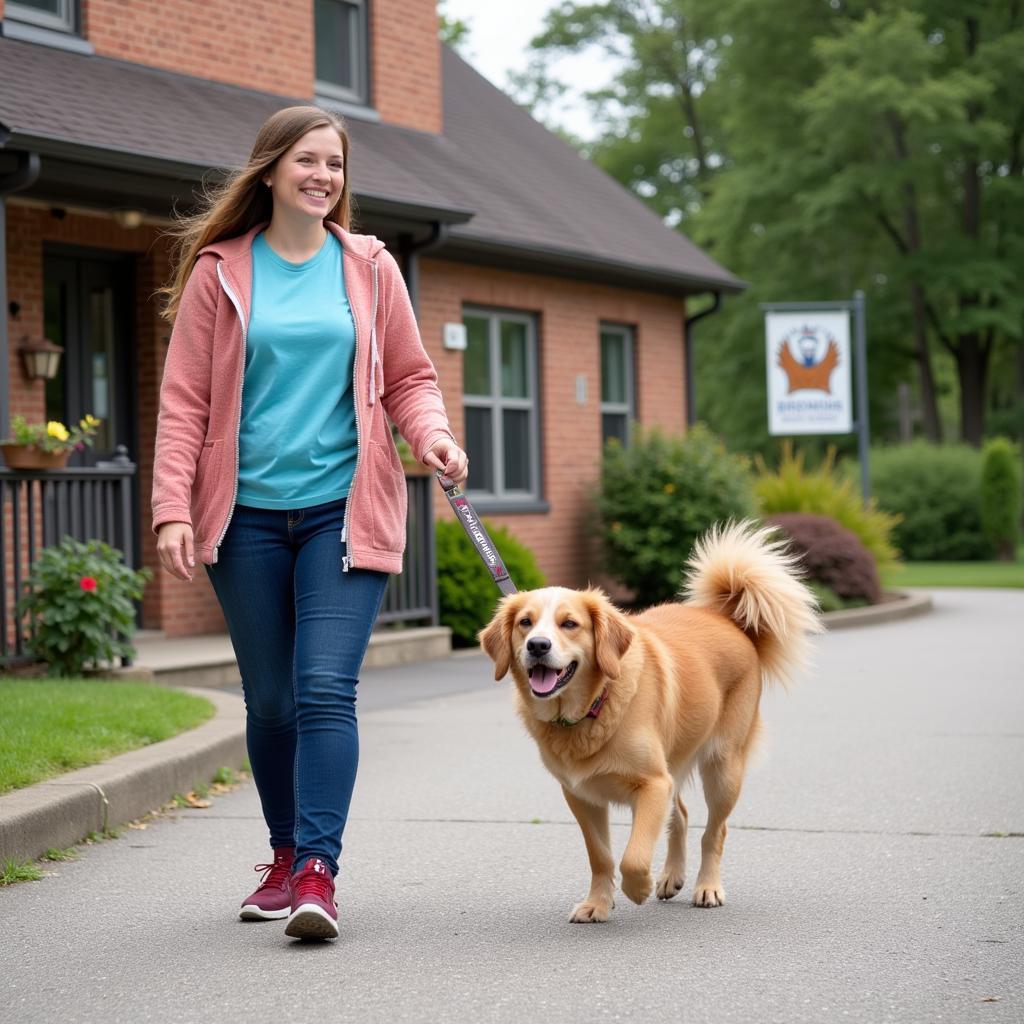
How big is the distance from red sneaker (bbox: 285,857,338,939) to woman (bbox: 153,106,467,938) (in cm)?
2

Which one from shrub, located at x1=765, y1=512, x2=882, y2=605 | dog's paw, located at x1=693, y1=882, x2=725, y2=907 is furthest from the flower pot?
shrub, located at x1=765, y1=512, x2=882, y2=605

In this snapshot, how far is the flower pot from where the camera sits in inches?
375

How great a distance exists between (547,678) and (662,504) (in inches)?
452

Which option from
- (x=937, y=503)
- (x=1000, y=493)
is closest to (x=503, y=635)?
(x=1000, y=493)

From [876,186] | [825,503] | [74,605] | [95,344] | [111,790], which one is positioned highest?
[876,186]

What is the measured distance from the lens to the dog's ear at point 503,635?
473 centimetres

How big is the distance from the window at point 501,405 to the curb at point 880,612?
3294 mm

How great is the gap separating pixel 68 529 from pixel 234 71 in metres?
5.29

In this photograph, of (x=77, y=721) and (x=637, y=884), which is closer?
(x=637, y=884)

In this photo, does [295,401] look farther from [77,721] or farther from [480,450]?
[480,450]

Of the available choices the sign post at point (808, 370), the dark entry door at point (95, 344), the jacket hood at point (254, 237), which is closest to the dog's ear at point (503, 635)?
the jacket hood at point (254, 237)

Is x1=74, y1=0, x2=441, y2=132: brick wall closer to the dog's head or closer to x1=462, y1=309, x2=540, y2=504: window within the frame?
x1=462, y1=309, x2=540, y2=504: window

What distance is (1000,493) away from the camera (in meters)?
30.2

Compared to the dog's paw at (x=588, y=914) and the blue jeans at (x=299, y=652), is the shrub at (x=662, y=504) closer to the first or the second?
the dog's paw at (x=588, y=914)
